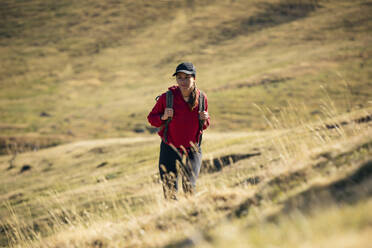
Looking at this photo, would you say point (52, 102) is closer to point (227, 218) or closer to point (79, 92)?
point (79, 92)

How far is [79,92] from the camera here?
81.2 meters

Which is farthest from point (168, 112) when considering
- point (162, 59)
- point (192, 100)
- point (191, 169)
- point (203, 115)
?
point (162, 59)

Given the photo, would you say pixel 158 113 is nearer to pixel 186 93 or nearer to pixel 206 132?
pixel 186 93

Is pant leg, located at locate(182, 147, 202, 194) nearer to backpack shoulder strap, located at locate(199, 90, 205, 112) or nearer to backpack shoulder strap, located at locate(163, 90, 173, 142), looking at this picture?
backpack shoulder strap, located at locate(163, 90, 173, 142)

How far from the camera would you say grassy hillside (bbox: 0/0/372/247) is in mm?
4211

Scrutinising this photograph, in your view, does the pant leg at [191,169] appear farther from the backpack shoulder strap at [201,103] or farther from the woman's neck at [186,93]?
the woman's neck at [186,93]

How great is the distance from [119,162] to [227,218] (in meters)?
17.7

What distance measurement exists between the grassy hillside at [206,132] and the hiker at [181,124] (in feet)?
1.71

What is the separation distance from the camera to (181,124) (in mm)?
5969

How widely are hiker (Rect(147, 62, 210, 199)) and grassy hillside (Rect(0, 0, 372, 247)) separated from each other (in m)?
0.52

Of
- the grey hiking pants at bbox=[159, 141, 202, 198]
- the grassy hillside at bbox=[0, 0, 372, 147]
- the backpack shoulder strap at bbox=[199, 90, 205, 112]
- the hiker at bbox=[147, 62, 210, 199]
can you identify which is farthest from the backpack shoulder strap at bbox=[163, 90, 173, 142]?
the grassy hillside at bbox=[0, 0, 372, 147]

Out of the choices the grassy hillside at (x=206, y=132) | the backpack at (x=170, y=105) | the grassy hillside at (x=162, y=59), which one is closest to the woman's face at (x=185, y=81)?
the backpack at (x=170, y=105)

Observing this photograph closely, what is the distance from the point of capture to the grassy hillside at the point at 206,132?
421 centimetres

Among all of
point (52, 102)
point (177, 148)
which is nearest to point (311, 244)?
point (177, 148)
